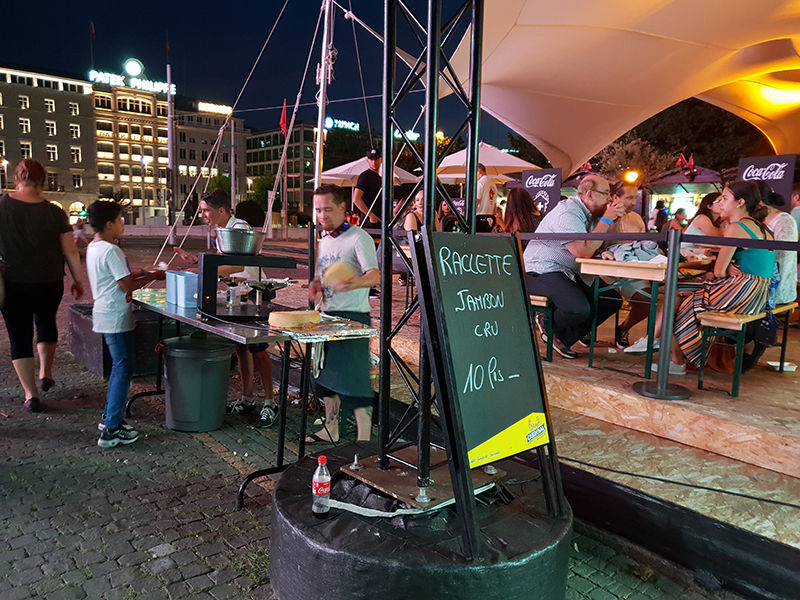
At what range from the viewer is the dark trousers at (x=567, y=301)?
4.77 meters

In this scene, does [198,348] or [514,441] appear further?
[198,348]

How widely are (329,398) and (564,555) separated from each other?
246cm

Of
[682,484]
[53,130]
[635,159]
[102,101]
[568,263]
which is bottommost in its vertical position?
[682,484]

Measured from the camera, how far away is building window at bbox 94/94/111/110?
83.3 meters

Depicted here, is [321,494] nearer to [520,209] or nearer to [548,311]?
[548,311]

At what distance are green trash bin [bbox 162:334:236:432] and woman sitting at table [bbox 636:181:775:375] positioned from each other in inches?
147

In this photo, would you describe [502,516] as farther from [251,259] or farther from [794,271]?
[794,271]

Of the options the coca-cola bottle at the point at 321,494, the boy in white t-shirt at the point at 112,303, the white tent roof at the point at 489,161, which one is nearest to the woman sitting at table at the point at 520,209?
the boy in white t-shirt at the point at 112,303

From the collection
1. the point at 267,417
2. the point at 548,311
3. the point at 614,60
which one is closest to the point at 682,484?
the point at 548,311

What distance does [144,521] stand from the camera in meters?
3.23

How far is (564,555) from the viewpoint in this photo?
7.79ft

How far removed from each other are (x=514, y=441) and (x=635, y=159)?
24530 mm

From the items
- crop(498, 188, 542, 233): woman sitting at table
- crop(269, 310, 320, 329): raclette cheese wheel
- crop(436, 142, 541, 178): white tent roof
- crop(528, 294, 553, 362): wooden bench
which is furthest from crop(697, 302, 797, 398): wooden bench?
crop(436, 142, 541, 178): white tent roof

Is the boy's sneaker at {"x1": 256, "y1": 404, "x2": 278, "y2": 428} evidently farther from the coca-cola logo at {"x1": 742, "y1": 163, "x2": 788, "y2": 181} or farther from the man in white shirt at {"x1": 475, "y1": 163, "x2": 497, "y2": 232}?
the coca-cola logo at {"x1": 742, "y1": 163, "x2": 788, "y2": 181}
